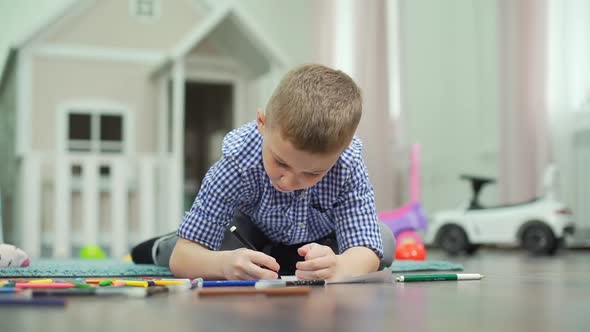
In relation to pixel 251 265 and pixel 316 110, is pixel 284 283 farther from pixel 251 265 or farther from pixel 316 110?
pixel 316 110

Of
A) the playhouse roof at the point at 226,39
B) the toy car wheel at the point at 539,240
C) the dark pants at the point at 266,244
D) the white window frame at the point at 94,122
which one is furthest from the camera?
the white window frame at the point at 94,122

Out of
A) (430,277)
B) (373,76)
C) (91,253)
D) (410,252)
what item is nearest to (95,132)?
(91,253)

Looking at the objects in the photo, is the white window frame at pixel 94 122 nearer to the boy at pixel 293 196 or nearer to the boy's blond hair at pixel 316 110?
the boy at pixel 293 196

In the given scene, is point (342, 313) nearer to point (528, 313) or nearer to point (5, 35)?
point (528, 313)

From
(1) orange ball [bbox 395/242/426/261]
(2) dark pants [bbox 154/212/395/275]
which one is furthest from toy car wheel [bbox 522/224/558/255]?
(2) dark pants [bbox 154/212/395/275]

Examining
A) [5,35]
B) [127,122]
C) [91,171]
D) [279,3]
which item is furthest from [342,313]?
[279,3]

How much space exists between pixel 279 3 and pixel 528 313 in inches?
148

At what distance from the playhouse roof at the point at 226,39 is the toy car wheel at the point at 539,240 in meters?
1.23

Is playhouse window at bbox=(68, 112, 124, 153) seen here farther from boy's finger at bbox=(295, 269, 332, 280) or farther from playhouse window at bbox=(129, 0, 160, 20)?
boy's finger at bbox=(295, 269, 332, 280)

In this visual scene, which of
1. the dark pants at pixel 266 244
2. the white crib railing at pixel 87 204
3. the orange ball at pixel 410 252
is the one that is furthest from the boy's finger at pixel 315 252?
the white crib railing at pixel 87 204

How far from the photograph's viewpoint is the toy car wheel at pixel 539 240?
7.97 feet

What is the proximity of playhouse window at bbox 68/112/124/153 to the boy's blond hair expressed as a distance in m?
2.18

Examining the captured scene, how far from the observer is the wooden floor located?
1.67ft

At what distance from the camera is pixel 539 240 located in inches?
98.4
